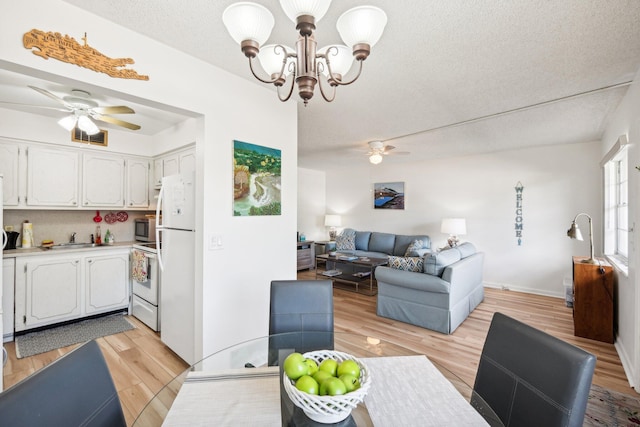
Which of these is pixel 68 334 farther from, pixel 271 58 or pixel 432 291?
pixel 432 291

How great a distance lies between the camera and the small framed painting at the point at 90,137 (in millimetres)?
3391

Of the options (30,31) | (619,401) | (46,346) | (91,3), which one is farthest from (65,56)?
(619,401)

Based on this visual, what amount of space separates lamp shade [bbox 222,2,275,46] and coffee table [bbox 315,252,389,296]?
159 inches

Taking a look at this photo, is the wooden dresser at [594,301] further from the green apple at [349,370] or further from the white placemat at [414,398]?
the green apple at [349,370]

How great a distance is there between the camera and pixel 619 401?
2043 mm

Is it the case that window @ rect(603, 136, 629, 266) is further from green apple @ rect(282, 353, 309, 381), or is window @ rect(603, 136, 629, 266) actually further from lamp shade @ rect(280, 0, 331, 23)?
green apple @ rect(282, 353, 309, 381)

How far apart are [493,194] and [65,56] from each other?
582cm

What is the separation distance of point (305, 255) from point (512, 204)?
162 inches

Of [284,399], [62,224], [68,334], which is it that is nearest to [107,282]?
[68,334]

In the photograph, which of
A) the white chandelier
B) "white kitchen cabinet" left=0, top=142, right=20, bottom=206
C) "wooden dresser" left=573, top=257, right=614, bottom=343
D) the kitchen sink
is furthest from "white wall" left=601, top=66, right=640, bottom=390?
"white kitchen cabinet" left=0, top=142, right=20, bottom=206

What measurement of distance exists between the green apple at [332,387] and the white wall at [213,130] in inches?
59.8

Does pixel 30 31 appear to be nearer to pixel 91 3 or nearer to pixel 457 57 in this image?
pixel 91 3

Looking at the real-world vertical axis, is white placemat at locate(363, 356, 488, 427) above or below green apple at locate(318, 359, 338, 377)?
below

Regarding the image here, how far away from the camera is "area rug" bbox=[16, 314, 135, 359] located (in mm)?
2731
